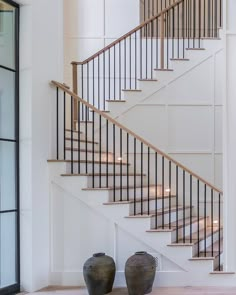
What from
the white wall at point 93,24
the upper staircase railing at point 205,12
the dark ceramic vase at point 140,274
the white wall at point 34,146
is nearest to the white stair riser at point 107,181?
the white wall at point 34,146

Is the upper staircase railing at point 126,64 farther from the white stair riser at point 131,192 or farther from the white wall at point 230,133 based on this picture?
the white wall at point 230,133

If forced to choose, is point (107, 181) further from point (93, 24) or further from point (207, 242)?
point (93, 24)

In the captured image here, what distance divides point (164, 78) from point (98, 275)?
3.57 m

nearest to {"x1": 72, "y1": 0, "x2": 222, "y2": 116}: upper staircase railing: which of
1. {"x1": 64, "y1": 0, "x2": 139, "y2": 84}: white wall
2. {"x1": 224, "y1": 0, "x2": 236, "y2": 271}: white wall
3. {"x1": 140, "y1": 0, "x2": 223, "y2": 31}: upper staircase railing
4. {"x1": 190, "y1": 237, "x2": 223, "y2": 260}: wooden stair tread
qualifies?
{"x1": 64, "y1": 0, "x2": 139, "y2": 84}: white wall

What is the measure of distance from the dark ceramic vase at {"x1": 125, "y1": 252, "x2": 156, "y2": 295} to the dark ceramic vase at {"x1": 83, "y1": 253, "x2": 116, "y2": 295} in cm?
21

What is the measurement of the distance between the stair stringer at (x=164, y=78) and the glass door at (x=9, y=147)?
237cm

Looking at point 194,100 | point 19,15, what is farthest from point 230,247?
point 19,15

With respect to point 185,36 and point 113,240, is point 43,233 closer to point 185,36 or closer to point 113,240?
point 113,240

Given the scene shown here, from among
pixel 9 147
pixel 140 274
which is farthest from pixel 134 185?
pixel 9 147

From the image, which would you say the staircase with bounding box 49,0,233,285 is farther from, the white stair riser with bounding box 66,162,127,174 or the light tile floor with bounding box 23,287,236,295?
the light tile floor with bounding box 23,287,236,295

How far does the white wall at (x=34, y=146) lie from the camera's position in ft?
15.2

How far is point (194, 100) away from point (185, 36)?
1.49m

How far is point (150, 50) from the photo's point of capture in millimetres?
7359

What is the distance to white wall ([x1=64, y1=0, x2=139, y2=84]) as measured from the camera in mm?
7445
